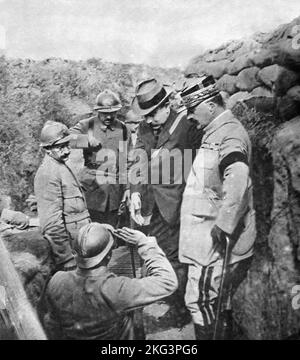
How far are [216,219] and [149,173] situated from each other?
812 millimetres

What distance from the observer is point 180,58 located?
5.95m

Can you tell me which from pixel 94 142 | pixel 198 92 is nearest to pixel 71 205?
pixel 94 142

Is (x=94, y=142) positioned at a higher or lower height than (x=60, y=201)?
higher

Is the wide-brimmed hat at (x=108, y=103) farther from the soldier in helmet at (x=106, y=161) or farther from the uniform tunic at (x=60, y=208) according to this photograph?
the uniform tunic at (x=60, y=208)

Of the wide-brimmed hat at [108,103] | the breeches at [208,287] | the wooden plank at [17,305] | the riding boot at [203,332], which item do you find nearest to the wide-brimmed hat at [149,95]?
the wide-brimmed hat at [108,103]

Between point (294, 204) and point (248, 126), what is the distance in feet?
2.88

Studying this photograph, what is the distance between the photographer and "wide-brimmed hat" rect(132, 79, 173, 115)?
5.74 meters

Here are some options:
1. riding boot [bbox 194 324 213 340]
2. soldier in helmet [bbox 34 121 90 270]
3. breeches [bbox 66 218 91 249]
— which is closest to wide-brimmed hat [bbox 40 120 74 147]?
soldier in helmet [bbox 34 121 90 270]

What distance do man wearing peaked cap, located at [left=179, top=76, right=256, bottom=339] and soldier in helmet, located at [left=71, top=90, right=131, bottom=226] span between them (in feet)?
2.31

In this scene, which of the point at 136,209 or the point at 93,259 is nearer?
the point at 93,259

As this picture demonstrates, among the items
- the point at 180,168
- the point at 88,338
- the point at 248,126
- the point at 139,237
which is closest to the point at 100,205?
the point at 139,237

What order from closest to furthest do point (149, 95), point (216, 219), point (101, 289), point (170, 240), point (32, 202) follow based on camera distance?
point (101, 289) < point (216, 219) < point (170, 240) < point (149, 95) < point (32, 202)

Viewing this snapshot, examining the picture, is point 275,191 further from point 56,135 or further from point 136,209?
point 56,135

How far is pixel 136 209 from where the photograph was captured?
18.8 feet
